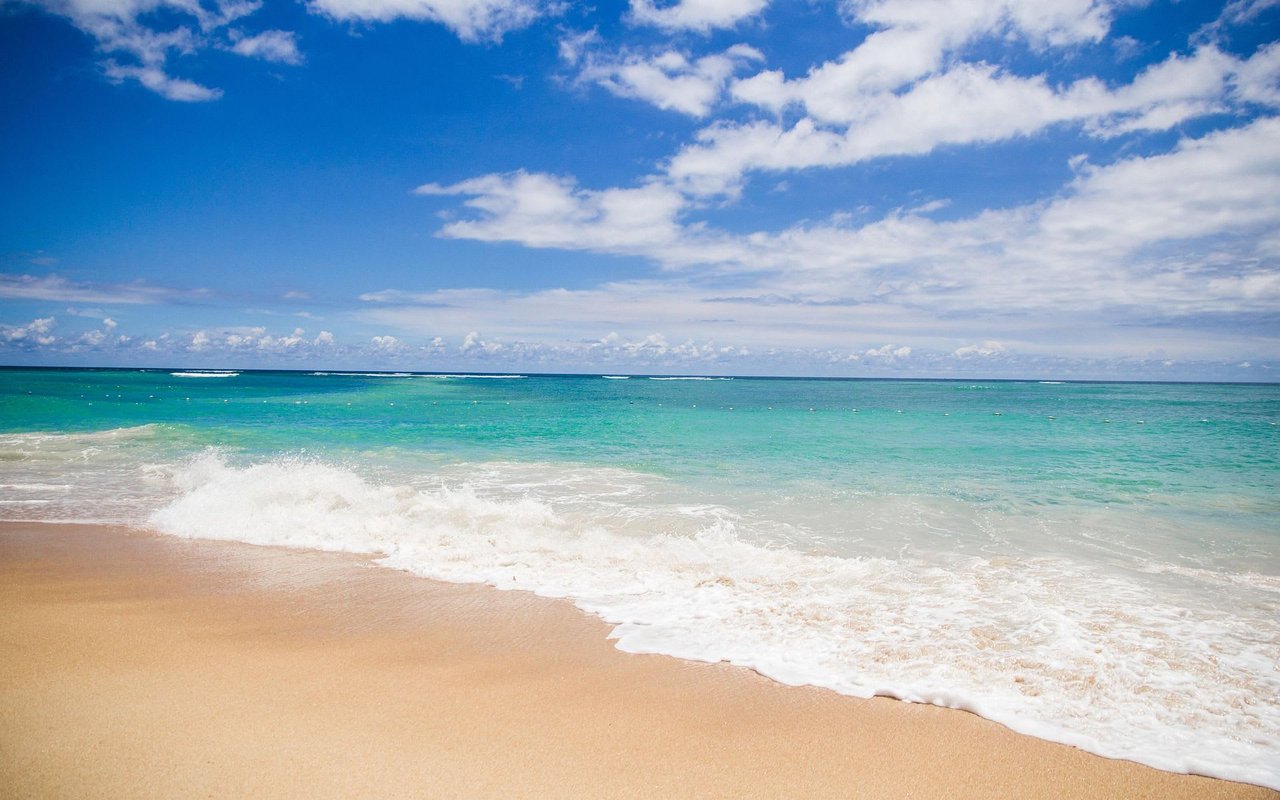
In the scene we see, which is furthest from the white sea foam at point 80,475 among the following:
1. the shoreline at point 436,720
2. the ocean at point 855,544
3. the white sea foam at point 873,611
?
the shoreline at point 436,720

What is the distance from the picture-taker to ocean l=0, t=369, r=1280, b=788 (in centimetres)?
464

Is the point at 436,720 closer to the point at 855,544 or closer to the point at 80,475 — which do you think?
the point at 855,544

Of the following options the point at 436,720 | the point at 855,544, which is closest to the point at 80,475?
the point at 436,720

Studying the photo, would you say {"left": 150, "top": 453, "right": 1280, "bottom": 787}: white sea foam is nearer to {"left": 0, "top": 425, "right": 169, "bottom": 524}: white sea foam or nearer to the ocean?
the ocean

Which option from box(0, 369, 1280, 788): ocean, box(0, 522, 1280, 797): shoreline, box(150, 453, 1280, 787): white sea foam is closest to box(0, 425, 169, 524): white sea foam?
box(0, 369, 1280, 788): ocean

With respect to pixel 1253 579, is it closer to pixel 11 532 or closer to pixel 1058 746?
pixel 1058 746

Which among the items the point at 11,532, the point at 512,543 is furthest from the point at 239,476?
the point at 512,543

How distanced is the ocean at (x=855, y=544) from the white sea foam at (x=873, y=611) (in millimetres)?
31

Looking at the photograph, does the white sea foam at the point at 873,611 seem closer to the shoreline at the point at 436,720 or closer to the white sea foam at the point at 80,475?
the shoreline at the point at 436,720

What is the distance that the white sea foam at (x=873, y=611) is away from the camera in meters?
4.25

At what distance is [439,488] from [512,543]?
4963 mm

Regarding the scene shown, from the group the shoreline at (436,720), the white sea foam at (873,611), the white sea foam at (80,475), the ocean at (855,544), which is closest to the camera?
the shoreline at (436,720)

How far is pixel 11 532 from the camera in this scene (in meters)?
8.70

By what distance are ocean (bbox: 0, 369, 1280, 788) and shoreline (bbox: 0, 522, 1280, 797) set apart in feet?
1.55
